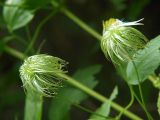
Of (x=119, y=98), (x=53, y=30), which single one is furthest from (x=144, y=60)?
(x=53, y=30)

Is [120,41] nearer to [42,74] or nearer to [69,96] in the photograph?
[42,74]

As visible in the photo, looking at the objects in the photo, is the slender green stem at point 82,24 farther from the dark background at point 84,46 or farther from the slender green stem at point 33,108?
the slender green stem at point 33,108

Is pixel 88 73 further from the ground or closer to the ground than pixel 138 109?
further from the ground

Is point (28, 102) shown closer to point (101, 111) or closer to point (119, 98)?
point (101, 111)

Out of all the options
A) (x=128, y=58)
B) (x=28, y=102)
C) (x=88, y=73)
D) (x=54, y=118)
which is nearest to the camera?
(x=128, y=58)

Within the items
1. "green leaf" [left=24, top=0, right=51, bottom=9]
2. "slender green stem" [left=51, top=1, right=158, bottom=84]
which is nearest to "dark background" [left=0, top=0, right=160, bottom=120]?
"slender green stem" [left=51, top=1, right=158, bottom=84]
